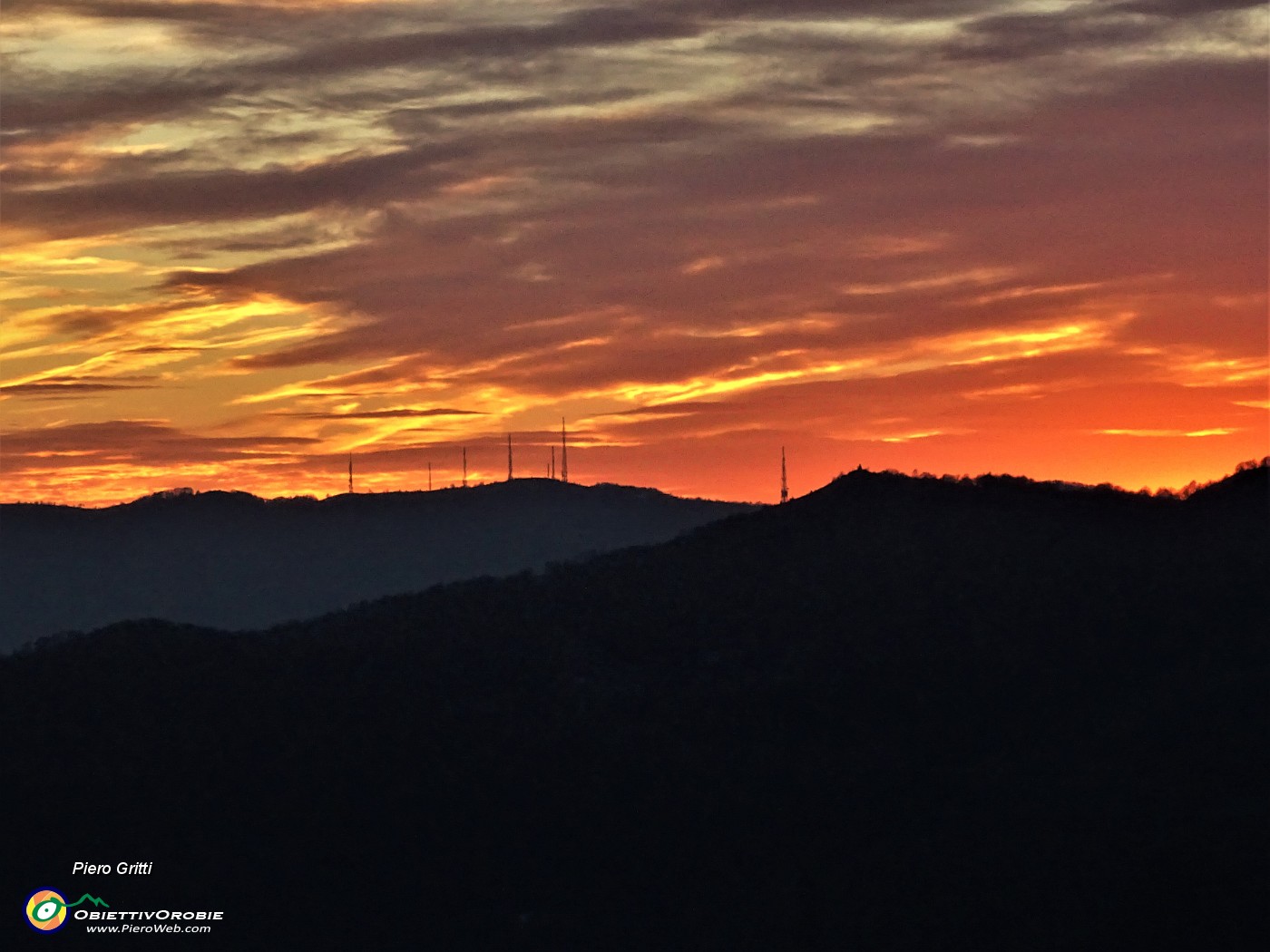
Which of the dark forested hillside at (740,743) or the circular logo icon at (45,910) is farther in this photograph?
the circular logo icon at (45,910)

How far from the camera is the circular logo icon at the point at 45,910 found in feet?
247

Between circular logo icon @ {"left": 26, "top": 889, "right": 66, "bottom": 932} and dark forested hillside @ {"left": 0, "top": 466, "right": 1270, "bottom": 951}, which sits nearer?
dark forested hillside @ {"left": 0, "top": 466, "right": 1270, "bottom": 951}

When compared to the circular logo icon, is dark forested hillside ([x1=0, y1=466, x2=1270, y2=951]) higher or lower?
higher

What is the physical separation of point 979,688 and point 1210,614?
11613 mm

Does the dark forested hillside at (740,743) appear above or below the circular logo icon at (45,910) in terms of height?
above

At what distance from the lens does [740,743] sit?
8600 centimetres

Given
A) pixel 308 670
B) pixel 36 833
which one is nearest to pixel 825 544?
pixel 308 670

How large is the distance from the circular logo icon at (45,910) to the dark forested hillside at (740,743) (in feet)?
4.60

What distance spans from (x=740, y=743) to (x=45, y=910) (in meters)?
30.1

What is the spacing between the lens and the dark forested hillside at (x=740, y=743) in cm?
7038

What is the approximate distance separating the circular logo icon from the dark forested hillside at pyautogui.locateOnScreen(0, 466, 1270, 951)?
55.2 inches

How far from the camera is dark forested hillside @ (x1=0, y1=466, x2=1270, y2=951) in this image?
7038 centimetres

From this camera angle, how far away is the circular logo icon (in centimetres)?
7525

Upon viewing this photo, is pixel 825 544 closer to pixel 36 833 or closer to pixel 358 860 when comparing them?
pixel 358 860
